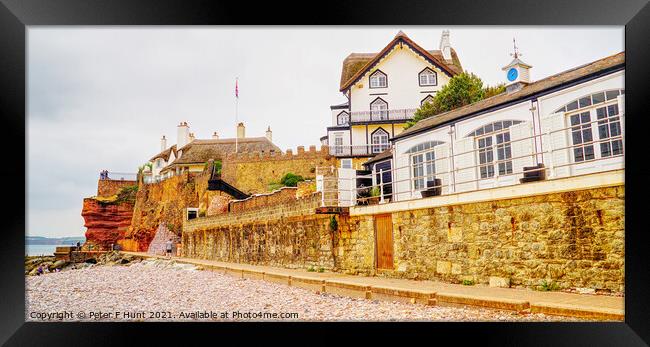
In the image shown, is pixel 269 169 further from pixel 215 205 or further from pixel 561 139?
pixel 561 139

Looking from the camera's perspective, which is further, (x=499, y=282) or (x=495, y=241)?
(x=495, y=241)

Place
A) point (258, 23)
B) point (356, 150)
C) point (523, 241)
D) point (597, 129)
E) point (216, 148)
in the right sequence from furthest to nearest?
point (216, 148) → point (356, 150) → point (597, 129) → point (523, 241) → point (258, 23)

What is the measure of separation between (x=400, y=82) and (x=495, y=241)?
1164cm

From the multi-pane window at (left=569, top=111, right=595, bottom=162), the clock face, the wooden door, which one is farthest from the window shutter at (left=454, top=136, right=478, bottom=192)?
the multi-pane window at (left=569, top=111, right=595, bottom=162)

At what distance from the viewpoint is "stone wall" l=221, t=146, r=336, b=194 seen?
2103 centimetres

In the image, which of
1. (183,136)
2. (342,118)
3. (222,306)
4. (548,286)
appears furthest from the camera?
(183,136)

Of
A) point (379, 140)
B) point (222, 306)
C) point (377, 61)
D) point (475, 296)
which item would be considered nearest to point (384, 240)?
point (222, 306)

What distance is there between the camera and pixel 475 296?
15.8ft

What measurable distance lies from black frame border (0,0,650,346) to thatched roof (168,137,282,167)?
57.7ft

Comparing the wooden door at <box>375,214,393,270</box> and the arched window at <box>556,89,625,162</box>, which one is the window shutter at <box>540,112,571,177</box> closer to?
the arched window at <box>556,89,625,162</box>

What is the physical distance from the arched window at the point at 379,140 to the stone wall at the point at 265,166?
2.60 m

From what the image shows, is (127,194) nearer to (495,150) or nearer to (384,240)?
(384,240)

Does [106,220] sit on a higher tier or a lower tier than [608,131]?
lower

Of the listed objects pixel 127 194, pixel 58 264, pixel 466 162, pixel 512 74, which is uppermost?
pixel 512 74
